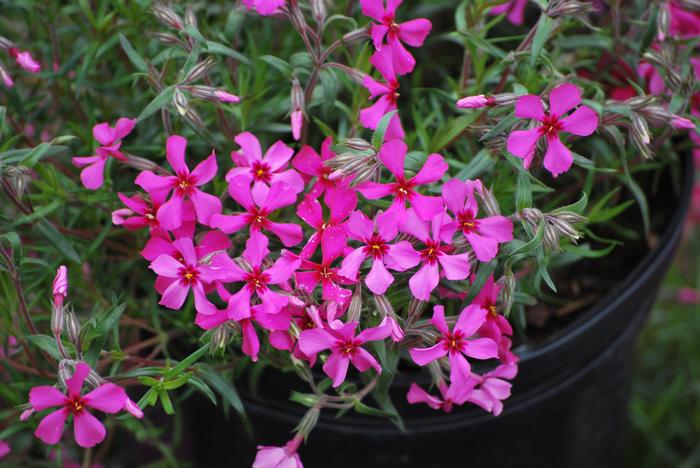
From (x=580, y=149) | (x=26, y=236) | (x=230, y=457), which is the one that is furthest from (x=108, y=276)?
(x=580, y=149)

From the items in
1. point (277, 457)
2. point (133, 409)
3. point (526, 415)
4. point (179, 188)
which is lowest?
point (526, 415)

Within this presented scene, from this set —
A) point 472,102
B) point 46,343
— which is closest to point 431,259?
point 472,102

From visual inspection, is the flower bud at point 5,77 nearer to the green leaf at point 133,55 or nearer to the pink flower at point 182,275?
the green leaf at point 133,55

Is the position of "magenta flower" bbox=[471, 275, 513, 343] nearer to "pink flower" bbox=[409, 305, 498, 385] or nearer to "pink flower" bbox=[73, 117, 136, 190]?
"pink flower" bbox=[409, 305, 498, 385]

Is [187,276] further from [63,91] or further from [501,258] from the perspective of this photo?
[63,91]

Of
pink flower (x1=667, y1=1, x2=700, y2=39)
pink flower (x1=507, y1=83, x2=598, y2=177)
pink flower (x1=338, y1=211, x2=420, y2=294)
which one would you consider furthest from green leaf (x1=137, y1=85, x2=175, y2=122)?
pink flower (x1=667, y1=1, x2=700, y2=39)

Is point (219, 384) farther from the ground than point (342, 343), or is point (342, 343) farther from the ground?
point (342, 343)

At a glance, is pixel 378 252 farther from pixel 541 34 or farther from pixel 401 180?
pixel 541 34
